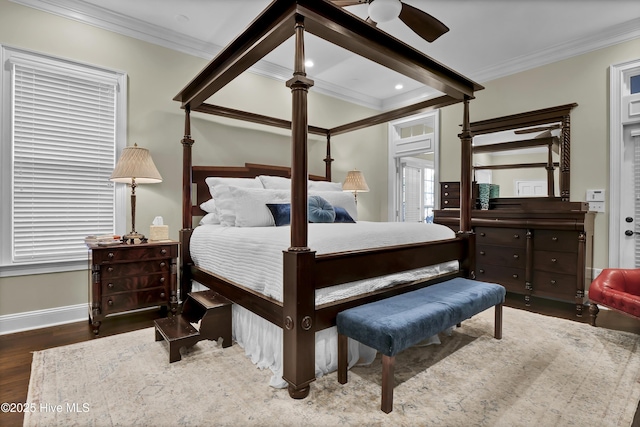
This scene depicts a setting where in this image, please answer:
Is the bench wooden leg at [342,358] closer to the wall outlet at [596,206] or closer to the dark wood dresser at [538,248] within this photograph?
the dark wood dresser at [538,248]

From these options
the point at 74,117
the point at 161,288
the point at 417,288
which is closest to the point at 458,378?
the point at 417,288

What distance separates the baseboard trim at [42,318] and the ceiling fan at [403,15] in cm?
328

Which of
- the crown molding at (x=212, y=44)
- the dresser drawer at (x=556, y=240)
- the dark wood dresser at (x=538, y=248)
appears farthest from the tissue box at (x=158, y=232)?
the dresser drawer at (x=556, y=240)

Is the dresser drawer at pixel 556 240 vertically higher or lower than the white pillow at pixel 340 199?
lower

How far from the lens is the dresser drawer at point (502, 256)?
3.44 m

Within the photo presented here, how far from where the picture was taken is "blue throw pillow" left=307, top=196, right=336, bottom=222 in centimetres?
295

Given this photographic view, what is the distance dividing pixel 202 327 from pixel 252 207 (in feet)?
3.47

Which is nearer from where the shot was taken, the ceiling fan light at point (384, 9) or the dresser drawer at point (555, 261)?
the ceiling fan light at point (384, 9)

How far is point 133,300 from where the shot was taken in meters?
2.68

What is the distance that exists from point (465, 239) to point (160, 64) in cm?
339

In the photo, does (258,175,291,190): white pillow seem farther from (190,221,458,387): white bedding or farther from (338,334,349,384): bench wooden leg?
(338,334,349,384): bench wooden leg

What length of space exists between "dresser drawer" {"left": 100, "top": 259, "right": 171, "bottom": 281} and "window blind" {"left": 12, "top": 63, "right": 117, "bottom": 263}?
1.88 ft

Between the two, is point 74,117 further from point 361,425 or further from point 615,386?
point 615,386

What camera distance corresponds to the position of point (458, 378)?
1.88 meters
